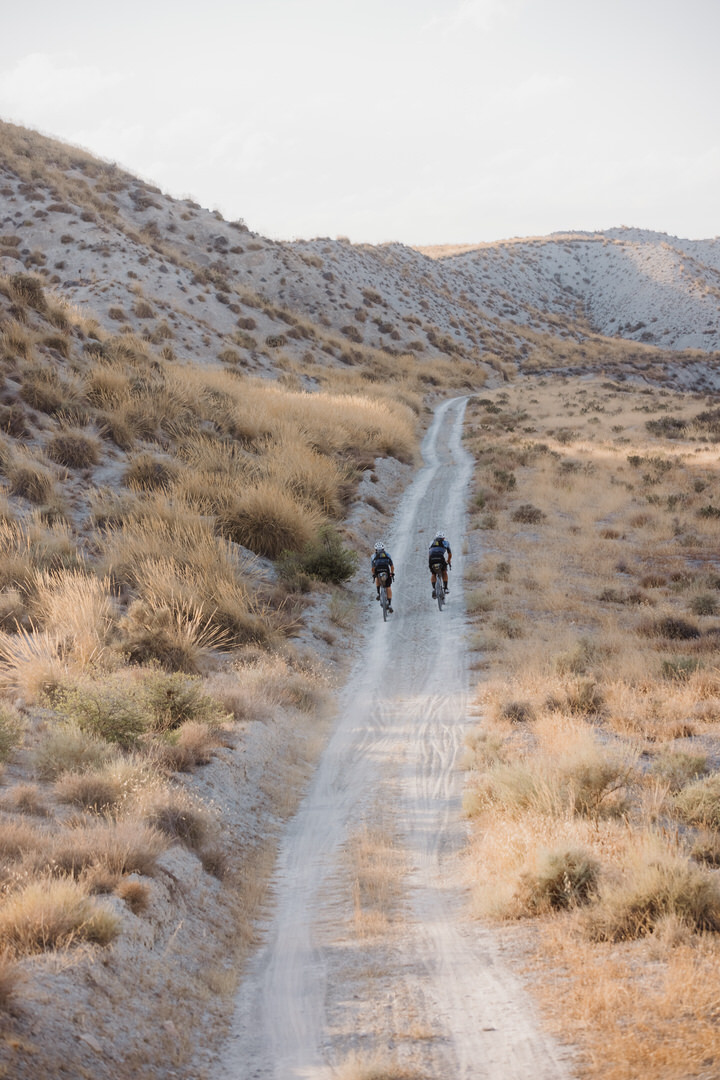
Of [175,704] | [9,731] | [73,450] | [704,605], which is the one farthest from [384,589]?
[9,731]

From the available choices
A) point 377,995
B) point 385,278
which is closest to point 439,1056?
point 377,995

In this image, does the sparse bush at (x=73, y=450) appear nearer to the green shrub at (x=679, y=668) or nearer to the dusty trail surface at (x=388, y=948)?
the dusty trail surface at (x=388, y=948)

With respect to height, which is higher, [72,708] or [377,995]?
[72,708]

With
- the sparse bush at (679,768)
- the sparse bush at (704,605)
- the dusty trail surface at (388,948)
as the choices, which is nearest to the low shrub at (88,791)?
the dusty trail surface at (388,948)

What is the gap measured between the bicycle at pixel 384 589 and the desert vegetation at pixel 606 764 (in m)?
1.79

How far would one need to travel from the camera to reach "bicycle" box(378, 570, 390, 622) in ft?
51.5

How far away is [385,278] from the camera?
72.4 meters

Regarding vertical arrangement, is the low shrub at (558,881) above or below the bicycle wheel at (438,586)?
below

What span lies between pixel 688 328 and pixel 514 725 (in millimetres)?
93247

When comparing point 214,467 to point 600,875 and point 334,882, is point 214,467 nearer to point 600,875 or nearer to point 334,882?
point 334,882

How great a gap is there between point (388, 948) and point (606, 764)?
2801 mm

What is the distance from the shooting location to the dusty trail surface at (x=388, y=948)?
15.0ft

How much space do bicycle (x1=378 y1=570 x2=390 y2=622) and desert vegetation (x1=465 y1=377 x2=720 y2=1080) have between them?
1791 mm

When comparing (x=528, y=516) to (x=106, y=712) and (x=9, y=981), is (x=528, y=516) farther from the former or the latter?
(x=9, y=981)
